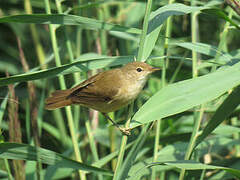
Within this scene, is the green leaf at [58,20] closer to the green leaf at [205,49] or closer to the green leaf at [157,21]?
the green leaf at [157,21]

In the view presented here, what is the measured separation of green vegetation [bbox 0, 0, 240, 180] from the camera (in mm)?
1551

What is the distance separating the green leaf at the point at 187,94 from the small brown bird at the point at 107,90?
741 millimetres

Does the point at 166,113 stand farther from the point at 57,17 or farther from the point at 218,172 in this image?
the point at 218,172

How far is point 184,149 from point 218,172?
12.0 inches

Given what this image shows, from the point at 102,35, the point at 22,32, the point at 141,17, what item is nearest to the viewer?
the point at 102,35

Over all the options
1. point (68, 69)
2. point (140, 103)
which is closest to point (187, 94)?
point (68, 69)

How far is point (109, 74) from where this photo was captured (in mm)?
2479

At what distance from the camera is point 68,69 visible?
1841 mm

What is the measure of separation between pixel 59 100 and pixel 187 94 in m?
1.10

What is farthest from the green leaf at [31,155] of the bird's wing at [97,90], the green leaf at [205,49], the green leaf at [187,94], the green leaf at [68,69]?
the green leaf at [205,49]

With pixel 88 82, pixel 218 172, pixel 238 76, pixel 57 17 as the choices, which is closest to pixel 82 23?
pixel 57 17

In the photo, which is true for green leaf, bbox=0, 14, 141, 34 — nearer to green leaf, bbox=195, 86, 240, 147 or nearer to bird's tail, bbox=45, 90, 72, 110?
bird's tail, bbox=45, 90, 72, 110

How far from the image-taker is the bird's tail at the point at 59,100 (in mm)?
2337

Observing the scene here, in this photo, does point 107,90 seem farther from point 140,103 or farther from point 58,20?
point 58,20
